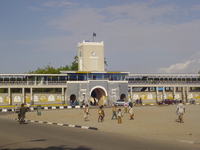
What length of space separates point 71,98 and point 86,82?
4.74 meters

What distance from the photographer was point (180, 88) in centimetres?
7831

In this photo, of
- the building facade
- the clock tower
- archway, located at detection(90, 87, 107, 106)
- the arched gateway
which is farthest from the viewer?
the clock tower

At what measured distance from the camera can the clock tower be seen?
220 feet

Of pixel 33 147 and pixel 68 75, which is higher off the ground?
pixel 68 75

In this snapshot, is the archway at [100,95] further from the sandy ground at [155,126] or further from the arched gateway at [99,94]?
the sandy ground at [155,126]

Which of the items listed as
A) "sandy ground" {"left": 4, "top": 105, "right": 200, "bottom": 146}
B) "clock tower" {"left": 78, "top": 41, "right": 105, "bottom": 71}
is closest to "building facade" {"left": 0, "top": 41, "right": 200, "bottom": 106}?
"clock tower" {"left": 78, "top": 41, "right": 105, "bottom": 71}

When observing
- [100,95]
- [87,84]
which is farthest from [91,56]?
[100,95]

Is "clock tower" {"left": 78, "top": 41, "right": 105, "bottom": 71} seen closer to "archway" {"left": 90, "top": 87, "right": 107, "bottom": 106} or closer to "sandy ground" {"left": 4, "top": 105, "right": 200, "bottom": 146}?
"archway" {"left": 90, "top": 87, "right": 107, "bottom": 106}

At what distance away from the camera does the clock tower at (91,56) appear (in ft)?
220

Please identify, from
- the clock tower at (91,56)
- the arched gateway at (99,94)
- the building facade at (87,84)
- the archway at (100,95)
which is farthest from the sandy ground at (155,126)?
the clock tower at (91,56)

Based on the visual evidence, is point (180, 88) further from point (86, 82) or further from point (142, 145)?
point (142, 145)

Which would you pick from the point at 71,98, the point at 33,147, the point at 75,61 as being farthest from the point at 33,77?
the point at 33,147

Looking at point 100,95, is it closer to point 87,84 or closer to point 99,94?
point 99,94

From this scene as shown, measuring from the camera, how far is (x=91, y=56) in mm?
67562
